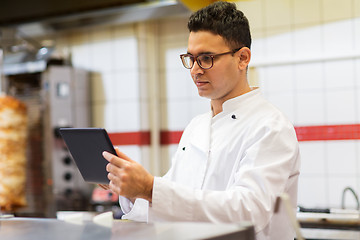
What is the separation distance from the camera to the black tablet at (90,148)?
1146mm

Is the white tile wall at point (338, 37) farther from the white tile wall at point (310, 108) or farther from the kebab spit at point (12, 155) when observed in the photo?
the kebab spit at point (12, 155)

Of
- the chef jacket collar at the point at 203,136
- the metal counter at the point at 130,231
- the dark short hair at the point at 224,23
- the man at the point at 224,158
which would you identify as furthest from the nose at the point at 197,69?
the metal counter at the point at 130,231

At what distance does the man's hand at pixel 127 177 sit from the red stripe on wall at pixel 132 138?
2.85 meters

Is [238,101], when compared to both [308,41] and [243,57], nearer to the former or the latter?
[243,57]

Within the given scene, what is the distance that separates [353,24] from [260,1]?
702 mm

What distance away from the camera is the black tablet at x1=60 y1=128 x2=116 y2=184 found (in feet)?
3.76

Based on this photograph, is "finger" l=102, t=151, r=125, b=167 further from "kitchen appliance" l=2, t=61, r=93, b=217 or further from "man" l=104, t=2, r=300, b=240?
"kitchen appliance" l=2, t=61, r=93, b=217

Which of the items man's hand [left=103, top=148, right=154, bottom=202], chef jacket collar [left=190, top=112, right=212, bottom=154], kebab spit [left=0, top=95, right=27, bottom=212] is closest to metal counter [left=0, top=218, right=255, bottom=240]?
man's hand [left=103, top=148, right=154, bottom=202]

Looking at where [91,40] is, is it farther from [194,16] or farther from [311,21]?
[194,16]

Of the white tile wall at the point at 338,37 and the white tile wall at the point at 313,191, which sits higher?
the white tile wall at the point at 338,37

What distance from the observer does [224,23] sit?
4.58 feet

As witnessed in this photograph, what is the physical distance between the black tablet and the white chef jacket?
0.17 metres

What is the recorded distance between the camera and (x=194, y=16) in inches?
56.8

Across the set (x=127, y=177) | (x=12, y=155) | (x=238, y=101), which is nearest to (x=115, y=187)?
(x=127, y=177)
